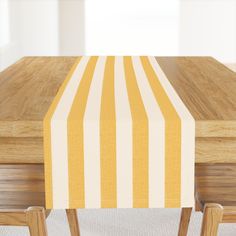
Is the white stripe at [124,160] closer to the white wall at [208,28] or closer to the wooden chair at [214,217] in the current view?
the wooden chair at [214,217]

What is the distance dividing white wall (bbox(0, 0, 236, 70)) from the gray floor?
3424 mm

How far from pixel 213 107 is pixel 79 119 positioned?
42 cm

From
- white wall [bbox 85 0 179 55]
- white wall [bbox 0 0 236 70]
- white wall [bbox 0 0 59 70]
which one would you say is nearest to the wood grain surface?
white wall [bbox 0 0 59 70]

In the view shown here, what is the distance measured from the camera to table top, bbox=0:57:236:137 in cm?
141

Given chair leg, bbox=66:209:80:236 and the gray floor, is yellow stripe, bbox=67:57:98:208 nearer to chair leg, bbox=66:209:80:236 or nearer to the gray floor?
chair leg, bbox=66:209:80:236

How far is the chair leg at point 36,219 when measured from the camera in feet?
4.89

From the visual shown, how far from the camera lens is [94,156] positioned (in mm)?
1371

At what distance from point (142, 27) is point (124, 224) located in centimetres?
380

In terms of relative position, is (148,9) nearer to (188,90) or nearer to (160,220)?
(160,220)

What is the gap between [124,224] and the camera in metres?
2.65

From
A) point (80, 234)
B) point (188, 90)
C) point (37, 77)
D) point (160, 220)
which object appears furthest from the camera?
point (160, 220)

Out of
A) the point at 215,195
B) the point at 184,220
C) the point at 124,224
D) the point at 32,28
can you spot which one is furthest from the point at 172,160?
the point at 32,28

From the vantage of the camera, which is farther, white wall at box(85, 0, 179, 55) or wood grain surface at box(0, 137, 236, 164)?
white wall at box(85, 0, 179, 55)

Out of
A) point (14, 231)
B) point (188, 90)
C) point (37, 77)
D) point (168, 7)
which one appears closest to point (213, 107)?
point (188, 90)
